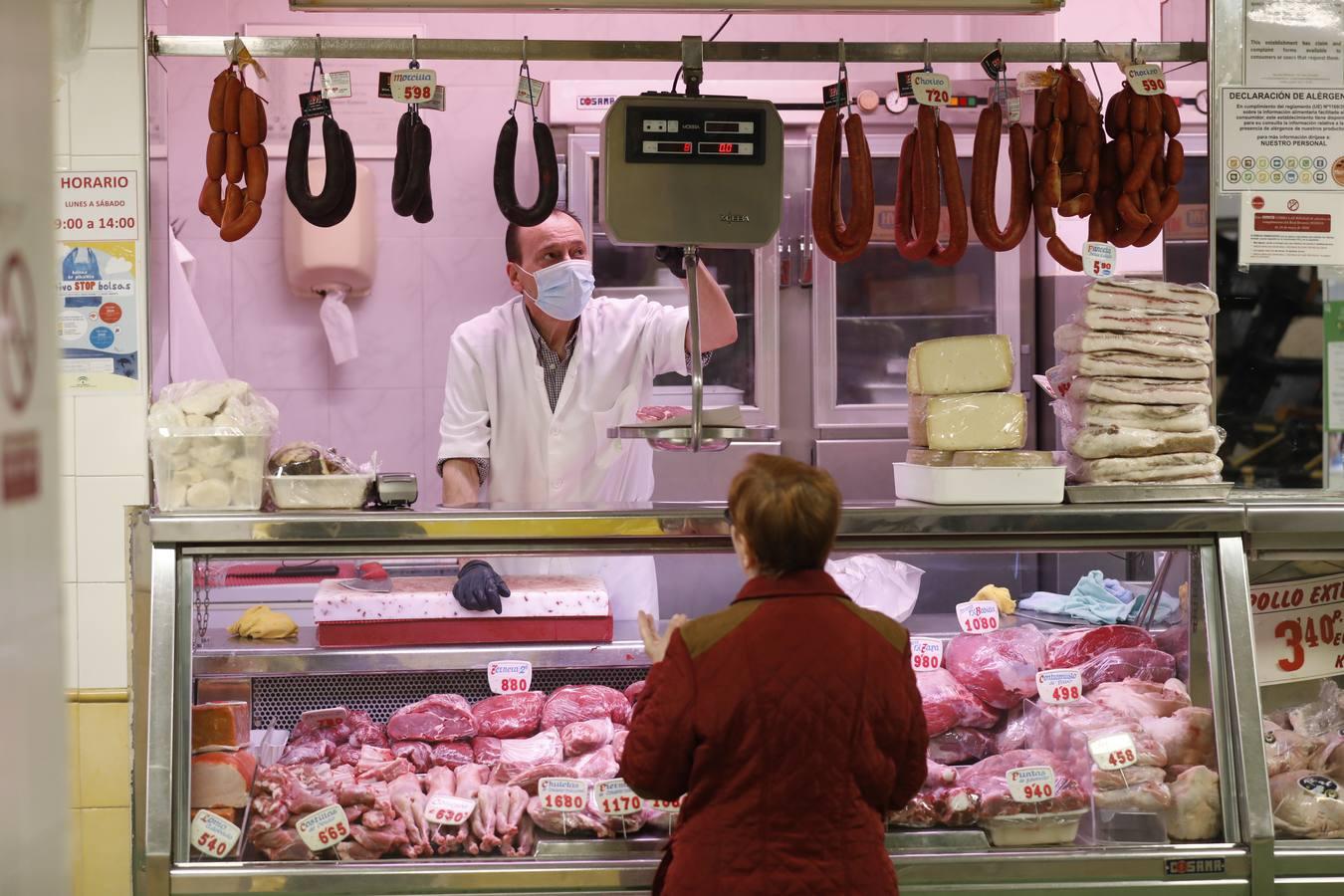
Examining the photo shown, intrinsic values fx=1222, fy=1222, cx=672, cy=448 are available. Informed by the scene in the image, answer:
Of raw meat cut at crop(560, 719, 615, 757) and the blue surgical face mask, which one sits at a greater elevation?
the blue surgical face mask

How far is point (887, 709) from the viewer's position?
2.06m

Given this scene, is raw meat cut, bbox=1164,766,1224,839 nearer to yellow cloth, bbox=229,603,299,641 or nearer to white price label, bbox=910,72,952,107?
white price label, bbox=910,72,952,107

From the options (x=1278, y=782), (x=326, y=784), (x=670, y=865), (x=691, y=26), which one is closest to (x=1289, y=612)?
(x=1278, y=782)

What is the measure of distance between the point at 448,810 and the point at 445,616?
49cm

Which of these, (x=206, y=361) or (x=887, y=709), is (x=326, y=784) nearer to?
(x=887, y=709)

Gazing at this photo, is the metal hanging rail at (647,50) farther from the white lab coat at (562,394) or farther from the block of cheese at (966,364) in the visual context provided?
the white lab coat at (562,394)

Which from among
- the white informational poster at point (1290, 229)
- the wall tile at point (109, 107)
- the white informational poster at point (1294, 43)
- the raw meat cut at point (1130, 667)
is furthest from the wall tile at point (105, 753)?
the white informational poster at point (1294, 43)

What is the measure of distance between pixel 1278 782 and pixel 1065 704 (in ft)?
1.59

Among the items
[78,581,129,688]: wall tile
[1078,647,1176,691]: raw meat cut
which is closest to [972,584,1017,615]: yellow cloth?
[1078,647,1176,691]: raw meat cut

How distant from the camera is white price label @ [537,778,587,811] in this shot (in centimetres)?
254

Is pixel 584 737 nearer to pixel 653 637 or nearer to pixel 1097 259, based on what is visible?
pixel 653 637

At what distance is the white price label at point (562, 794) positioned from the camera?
8.35ft

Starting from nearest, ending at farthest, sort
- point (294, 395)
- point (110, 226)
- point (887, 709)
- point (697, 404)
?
point (887, 709)
point (697, 404)
point (110, 226)
point (294, 395)

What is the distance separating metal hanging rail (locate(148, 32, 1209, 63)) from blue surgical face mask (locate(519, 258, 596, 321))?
3.29ft
